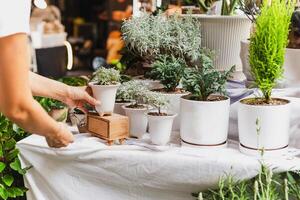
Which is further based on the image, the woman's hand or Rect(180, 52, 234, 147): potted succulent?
the woman's hand

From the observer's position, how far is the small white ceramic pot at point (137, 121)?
146cm

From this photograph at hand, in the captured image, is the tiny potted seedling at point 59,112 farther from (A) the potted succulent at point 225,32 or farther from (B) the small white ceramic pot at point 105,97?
(A) the potted succulent at point 225,32

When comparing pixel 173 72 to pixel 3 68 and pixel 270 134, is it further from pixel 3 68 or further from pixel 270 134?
pixel 3 68

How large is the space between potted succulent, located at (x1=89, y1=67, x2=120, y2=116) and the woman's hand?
18 millimetres

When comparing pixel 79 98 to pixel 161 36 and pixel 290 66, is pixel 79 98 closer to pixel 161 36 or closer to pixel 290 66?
pixel 161 36

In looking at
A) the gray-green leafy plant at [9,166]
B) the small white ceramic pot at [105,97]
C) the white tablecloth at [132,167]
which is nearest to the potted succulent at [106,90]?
the small white ceramic pot at [105,97]

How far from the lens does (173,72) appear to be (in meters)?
1.53

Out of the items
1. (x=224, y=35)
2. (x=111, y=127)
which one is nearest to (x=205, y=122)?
(x=111, y=127)

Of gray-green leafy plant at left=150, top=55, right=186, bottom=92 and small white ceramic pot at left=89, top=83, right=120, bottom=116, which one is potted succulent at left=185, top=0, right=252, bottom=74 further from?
small white ceramic pot at left=89, top=83, right=120, bottom=116

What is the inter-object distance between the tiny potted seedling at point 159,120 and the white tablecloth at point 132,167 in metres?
0.03

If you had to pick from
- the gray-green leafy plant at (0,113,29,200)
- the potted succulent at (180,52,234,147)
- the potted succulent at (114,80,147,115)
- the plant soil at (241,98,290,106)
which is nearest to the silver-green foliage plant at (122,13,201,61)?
the potted succulent at (114,80,147,115)

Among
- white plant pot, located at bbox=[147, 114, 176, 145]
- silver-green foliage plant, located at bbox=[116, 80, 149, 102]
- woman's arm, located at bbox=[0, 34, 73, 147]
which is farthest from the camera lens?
silver-green foliage plant, located at bbox=[116, 80, 149, 102]

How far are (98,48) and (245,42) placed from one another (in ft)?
20.7

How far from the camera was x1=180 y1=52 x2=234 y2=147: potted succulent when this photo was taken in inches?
53.4
